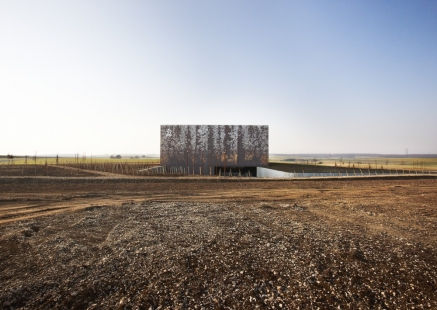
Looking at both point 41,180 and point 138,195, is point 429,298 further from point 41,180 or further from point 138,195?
point 41,180

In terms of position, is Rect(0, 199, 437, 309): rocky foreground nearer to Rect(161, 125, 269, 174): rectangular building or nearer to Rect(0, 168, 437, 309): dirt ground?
Rect(0, 168, 437, 309): dirt ground

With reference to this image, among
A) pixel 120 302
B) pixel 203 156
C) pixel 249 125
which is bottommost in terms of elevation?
pixel 120 302

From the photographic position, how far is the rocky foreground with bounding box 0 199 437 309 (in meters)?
4.73

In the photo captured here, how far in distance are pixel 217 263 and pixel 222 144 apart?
31103mm

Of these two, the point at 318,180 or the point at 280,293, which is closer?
the point at 280,293

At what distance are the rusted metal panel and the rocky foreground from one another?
26.9 metres

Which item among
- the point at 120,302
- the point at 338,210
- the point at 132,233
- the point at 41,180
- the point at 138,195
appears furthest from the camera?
the point at 41,180

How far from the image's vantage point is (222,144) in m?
36.9

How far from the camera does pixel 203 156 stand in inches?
1449

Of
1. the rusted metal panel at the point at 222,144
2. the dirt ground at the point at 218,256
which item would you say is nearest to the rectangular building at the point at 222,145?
the rusted metal panel at the point at 222,144

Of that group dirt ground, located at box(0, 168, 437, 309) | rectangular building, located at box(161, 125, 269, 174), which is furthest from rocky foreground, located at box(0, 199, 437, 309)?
rectangular building, located at box(161, 125, 269, 174)

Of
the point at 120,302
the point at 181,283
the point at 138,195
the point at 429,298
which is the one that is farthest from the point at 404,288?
the point at 138,195

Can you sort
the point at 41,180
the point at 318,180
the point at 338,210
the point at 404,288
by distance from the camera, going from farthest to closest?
the point at 318,180
the point at 41,180
the point at 338,210
the point at 404,288

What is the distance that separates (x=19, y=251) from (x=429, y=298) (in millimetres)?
9250
